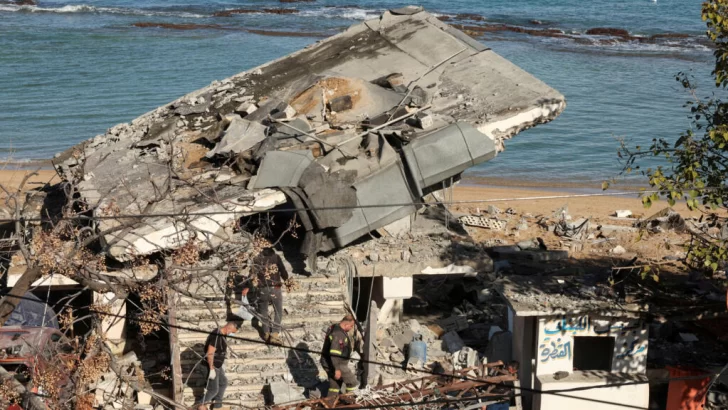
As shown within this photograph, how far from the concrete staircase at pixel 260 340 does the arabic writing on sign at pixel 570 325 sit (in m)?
3.40

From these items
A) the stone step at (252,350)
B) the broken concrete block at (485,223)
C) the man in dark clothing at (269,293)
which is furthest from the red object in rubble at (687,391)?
the broken concrete block at (485,223)

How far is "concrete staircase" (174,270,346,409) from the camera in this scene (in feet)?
45.6

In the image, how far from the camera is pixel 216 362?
13195 millimetres

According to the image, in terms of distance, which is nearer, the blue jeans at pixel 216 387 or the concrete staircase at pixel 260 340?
the blue jeans at pixel 216 387

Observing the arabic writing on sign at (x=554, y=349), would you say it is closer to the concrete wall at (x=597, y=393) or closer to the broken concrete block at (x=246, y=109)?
the concrete wall at (x=597, y=393)

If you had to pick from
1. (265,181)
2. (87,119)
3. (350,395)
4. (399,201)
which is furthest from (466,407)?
(87,119)

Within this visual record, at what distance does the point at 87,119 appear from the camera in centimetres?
3347

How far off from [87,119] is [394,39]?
54.9 feet

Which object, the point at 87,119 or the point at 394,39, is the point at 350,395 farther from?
the point at 87,119

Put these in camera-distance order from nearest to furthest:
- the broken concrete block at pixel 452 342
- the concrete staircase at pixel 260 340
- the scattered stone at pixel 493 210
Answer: the concrete staircase at pixel 260 340, the broken concrete block at pixel 452 342, the scattered stone at pixel 493 210

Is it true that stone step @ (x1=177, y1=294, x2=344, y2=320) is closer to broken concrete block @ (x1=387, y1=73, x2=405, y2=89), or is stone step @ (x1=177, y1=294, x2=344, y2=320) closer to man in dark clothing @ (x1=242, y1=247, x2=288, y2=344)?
man in dark clothing @ (x1=242, y1=247, x2=288, y2=344)

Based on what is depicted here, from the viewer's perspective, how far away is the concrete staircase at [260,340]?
1389 centimetres

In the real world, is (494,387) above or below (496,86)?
below

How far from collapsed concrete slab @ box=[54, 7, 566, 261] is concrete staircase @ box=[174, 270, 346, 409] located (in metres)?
0.92
